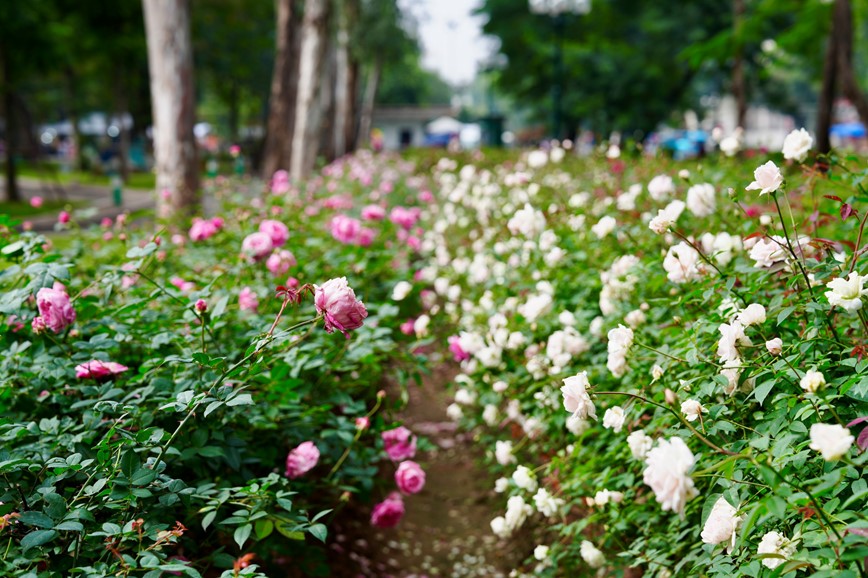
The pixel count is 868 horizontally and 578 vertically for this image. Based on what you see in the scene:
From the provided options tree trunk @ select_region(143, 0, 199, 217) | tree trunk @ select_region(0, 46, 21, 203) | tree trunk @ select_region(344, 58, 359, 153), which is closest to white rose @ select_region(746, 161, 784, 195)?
tree trunk @ select_region(143, 0, 199, 217)

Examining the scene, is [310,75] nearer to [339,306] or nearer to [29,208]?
[29,208]

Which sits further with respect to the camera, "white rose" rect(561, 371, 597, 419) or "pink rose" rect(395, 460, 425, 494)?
"pink rose" rect(395, 460, 425, 494)

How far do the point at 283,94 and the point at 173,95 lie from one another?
750 cm

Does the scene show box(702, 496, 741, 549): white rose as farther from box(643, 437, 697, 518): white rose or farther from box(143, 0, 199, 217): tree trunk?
box(143, 0, 199, 217): tree trunk

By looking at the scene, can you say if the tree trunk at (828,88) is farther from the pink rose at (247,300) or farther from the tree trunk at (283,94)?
the tree trunk at (283,94)

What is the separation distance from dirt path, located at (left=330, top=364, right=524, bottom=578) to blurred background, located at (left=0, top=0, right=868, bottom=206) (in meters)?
2.00

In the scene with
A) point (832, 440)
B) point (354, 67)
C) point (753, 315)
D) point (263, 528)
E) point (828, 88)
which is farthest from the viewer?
point (354, 67)

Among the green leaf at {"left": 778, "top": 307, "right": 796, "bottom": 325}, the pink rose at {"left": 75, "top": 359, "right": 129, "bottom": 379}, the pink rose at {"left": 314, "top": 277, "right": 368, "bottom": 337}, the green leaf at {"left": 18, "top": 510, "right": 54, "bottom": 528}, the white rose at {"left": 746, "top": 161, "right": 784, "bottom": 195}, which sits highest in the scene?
the white rose at {"left": 746, "top": 161, "right": 784, "bottom": 195}

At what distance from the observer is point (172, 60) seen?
8.22 meters

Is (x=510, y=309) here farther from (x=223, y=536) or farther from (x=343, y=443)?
(x=223, y=536)

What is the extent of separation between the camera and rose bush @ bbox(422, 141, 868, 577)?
1.45 meters

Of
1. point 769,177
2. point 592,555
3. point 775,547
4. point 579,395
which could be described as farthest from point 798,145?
point 592,555

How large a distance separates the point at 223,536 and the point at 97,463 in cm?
88

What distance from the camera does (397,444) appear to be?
9.27 feet
